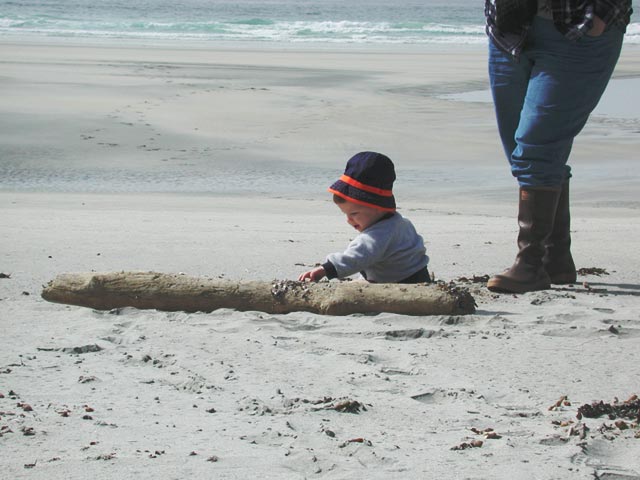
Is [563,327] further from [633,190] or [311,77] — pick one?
[311,77]

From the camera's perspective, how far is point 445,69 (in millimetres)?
20547

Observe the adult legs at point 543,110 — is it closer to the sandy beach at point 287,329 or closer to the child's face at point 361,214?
the sandy beach at point 287,329

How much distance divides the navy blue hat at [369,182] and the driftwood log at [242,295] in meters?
0.40

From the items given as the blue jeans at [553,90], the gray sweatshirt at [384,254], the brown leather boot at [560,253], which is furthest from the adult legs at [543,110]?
the gray sweatshirt at [384,254]

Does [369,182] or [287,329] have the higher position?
[369,182]

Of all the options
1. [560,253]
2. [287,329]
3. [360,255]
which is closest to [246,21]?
[560,253]

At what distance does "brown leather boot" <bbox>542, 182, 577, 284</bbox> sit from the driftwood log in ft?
2.83

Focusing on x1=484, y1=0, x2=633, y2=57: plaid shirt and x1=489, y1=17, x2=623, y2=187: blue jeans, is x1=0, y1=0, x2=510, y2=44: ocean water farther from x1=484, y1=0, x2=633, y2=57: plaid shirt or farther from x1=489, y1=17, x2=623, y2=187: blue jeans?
x1=484, y1=0, x2=633, y2=57: plaid shirt

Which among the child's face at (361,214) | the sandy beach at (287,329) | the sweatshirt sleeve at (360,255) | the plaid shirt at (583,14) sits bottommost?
the sandy beach at (287,329)

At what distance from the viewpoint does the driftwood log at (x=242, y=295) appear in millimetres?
3955

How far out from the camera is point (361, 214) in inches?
169

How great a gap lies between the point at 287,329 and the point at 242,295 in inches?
14.4

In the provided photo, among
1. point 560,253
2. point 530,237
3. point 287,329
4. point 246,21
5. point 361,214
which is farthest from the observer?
point 246,21

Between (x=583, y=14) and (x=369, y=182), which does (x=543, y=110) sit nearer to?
(x=583, y=14)
